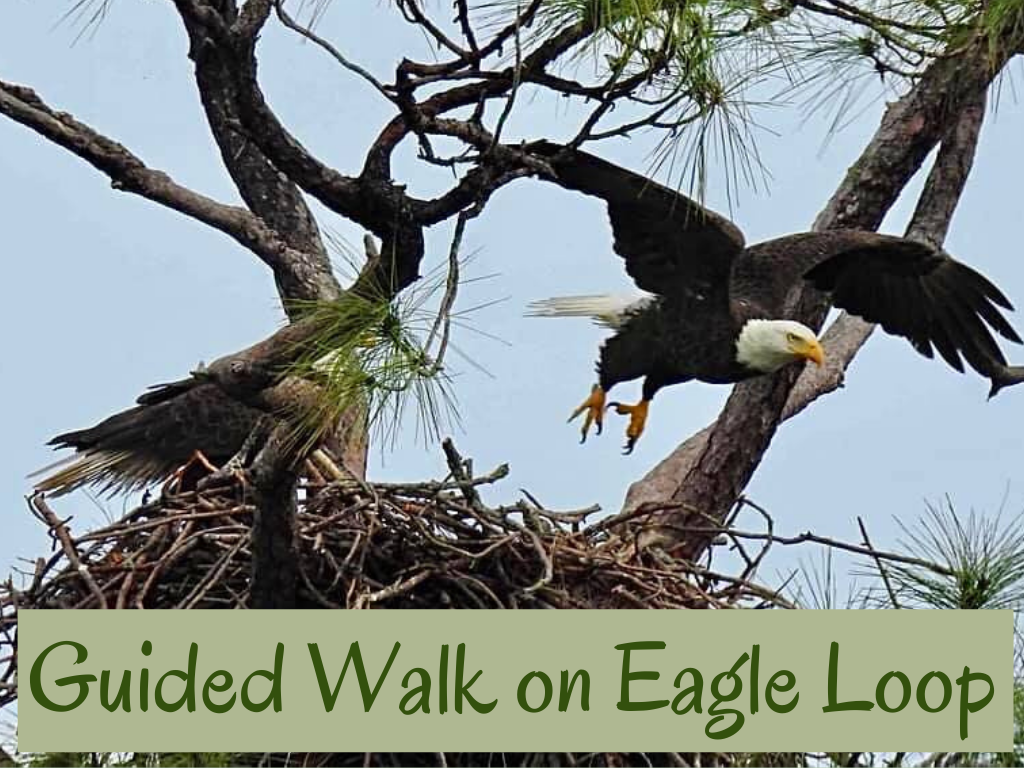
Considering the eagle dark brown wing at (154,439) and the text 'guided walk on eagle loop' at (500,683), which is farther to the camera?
the eagle dark brown wing at (154,439)

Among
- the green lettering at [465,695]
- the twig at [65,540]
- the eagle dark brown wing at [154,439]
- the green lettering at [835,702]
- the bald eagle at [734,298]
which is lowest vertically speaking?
the green lettering at [465,695]

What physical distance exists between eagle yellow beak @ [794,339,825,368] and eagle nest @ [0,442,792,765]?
942mm

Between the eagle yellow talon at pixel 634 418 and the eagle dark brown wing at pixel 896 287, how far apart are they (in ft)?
1.25

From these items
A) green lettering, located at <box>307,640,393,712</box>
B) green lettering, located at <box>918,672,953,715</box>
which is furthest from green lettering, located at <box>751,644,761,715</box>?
green lettering, located at <box>307,640,393,712</box>

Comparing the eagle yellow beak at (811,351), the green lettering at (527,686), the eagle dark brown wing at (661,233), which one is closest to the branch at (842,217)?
the eagle yellow beak at (811,351)

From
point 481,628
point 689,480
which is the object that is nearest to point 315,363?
point 481,628

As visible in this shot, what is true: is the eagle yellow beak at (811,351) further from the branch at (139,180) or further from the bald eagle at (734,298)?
the branch at (139,180)

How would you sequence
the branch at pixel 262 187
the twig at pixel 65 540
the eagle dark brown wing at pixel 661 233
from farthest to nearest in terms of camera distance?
the eagle dark brown wing at pixel 661 233 → the branch at pixel 262 187 → the twig at pixel 65 540

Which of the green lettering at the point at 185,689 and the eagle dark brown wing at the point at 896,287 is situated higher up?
the eagle dark brown wing at the point at 896,287

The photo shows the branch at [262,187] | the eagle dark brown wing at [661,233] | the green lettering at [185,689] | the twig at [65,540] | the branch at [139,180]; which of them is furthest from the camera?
the eagle dark brown wing at [661,233]

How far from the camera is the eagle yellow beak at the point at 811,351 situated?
4.09 metres

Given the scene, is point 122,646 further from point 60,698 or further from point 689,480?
point 689,480

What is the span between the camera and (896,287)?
14.6ft

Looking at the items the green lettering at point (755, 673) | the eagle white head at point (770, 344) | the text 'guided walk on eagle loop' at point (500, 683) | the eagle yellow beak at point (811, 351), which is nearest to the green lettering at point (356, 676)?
the text 'guided walk on eagle loop' at point (500, 683)
